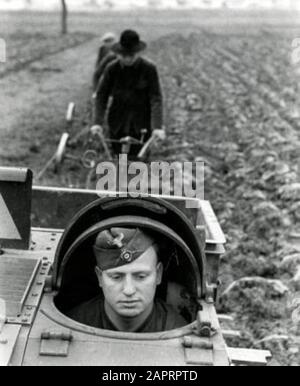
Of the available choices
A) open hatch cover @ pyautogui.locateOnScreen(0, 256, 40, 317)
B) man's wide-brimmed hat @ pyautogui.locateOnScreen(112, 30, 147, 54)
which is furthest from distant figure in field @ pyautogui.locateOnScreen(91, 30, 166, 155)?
open hatch cover @ pyautogui.locateOnScreen(0, 256, 40, 317)

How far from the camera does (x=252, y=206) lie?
9.22m

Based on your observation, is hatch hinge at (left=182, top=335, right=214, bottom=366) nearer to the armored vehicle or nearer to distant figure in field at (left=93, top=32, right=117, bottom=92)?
the armored vehicle

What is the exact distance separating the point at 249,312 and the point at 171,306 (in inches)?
83.5

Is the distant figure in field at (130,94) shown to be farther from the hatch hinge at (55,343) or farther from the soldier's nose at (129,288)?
the hatch hinge at (55,343)

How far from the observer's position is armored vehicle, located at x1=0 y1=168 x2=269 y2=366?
11.9 feet

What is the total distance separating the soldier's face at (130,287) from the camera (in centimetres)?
391

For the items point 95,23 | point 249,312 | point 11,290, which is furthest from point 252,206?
point 95,23

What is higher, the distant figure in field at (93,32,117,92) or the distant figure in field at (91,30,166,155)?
the distant figure in field at (93,32,117,92)

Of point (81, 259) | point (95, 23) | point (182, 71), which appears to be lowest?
point (81, 259)

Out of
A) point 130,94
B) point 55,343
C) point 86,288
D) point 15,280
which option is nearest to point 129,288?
point 55,343

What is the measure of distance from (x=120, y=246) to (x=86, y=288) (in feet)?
2.98

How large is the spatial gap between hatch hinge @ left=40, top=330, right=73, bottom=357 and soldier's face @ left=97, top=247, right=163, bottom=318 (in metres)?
0.35

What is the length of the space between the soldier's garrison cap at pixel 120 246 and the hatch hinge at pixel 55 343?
0.48 metres
